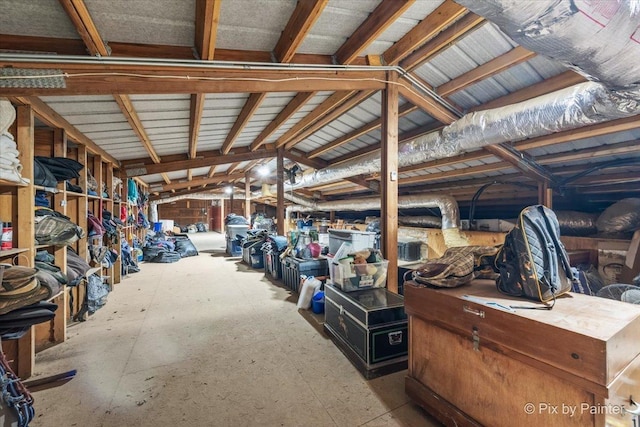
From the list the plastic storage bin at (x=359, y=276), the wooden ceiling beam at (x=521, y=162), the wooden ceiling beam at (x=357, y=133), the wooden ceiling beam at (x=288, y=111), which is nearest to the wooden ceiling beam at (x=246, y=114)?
the wooden ceiling beam at (x=288, y=111)

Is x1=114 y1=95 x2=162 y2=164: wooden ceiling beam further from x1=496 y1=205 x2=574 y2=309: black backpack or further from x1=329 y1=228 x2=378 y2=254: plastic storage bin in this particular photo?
x1=496 y1=205 x2=574 y2=309: black backpack

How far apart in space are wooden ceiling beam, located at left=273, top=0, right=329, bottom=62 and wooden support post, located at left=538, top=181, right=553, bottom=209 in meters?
3.85

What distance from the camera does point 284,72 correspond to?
218 centimetres

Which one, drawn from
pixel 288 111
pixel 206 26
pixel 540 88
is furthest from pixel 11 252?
pixel 540 88

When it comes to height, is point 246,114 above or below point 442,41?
below

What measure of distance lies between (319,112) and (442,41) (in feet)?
5.45

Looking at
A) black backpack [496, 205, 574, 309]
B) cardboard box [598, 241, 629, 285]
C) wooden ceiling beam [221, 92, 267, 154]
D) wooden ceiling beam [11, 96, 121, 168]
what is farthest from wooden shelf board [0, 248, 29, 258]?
cardboard box [598, 241, 629, 285]

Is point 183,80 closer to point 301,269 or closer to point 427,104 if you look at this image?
point 427,104

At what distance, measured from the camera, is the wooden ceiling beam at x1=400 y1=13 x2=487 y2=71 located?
5.83 ft

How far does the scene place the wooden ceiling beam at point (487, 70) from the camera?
6.44 feet

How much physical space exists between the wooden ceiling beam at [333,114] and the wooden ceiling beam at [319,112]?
0.19 ft

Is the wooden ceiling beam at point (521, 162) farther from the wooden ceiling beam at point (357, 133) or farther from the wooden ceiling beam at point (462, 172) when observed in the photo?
the wooden ceiling beam at point (357, 133)

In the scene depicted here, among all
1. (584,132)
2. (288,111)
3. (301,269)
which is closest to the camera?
(584,132)

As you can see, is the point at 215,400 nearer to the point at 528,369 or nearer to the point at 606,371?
the point at 528,369
